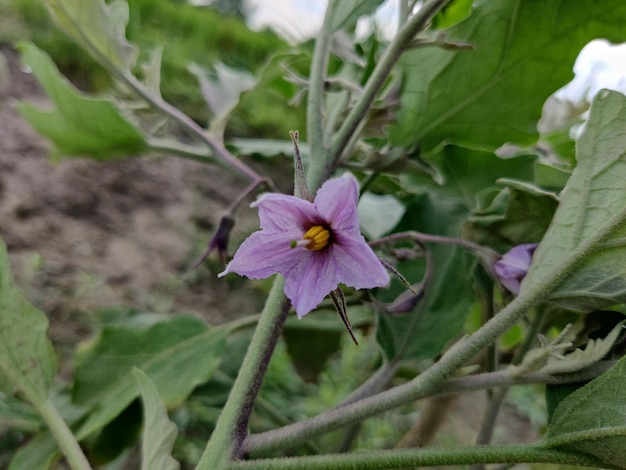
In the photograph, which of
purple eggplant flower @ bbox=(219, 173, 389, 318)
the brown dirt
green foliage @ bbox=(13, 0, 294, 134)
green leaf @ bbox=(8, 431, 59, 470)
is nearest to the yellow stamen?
purple eggplant flower @ bbox=(219, 173, 389, 318)

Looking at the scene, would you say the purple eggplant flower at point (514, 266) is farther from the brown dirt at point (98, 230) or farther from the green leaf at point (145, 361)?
the brown dirt at point (98, 230)

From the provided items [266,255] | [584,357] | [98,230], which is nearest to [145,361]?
[266,255]

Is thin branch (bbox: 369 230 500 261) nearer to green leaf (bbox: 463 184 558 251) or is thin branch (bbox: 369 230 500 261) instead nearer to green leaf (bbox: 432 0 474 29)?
green leaf (bbox: 463 184 558 251)

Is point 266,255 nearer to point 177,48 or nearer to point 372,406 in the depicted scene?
point 372,406

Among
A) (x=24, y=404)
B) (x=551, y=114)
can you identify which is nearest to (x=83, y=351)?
(x=24, y=404)

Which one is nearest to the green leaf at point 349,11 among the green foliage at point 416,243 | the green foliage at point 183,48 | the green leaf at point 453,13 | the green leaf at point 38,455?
the green foliage at point 416,243

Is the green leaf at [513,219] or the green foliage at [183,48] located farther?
the green foliage at [183,48]
